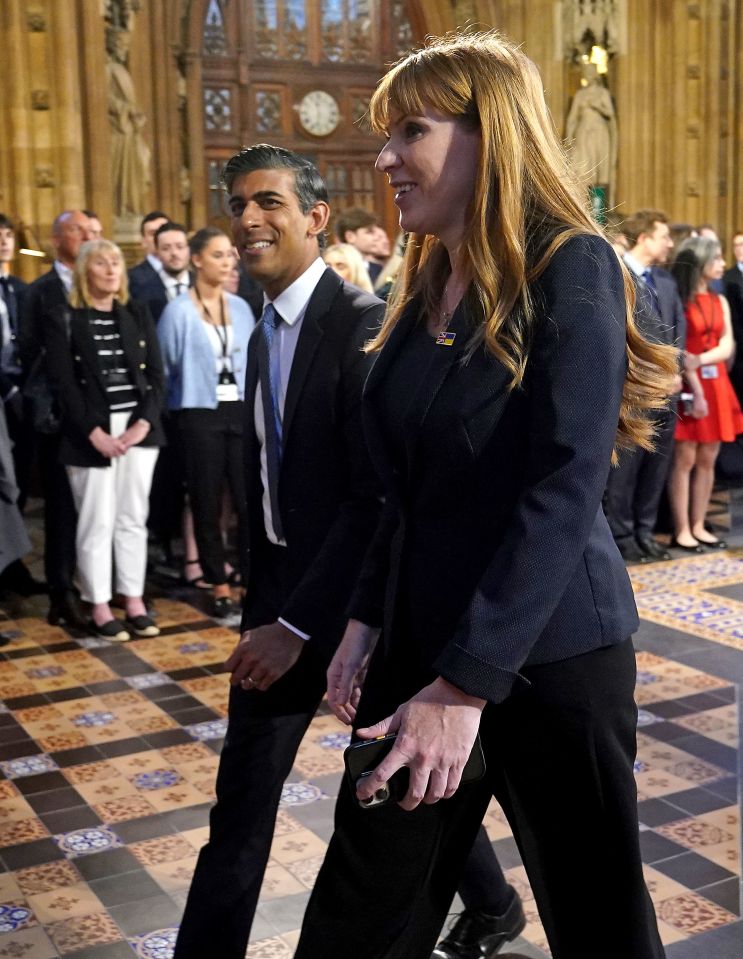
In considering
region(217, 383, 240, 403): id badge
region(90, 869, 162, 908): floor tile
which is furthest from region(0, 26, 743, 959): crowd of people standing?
region(217, 383, 240, 403): id badge

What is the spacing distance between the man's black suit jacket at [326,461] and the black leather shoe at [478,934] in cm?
80

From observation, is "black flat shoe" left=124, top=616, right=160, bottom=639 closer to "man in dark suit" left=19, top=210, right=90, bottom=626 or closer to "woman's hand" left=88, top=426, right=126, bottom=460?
"man in dark suit" left=19, top=210, right=90, bottom=626

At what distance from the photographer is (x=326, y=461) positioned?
252 cm

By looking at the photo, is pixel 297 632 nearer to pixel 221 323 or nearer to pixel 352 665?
pixel 352 665

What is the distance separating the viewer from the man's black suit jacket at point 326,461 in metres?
2.45

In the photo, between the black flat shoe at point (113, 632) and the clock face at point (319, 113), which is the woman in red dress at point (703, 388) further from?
the clock face at point (319, 113)

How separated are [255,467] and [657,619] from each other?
12.8 feet

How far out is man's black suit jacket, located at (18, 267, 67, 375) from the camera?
20.3 feet

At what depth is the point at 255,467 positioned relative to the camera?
8.81 feet

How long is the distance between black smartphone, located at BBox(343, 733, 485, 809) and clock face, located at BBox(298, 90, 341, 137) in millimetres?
14175

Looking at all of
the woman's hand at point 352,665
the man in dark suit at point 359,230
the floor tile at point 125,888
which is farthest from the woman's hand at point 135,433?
the woman's hand at point 352,665

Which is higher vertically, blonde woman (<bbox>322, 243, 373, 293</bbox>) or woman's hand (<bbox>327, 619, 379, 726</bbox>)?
blonde woman (<bbox>322, 243, 373, 293</bbox>)

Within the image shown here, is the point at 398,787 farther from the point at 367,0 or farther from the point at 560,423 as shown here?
A: the point at 367,0

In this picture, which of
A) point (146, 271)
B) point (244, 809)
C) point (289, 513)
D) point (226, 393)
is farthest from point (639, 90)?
point (244, 809)
